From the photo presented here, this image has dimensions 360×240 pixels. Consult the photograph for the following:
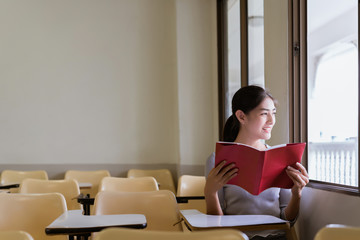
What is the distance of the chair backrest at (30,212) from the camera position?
2615 millimetres

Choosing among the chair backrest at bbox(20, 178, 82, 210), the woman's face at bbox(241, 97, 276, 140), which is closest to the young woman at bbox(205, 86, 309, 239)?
the woman's face at bbox(241, 97, 276, 140)

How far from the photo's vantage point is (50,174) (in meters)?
6.20

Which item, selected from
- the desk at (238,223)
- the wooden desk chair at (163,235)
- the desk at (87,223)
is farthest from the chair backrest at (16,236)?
the desk at (238,223)

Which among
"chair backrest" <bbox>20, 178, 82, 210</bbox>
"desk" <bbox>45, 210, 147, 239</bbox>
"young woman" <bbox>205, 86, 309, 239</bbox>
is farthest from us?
"chair backrest" <bbox>20, 178, 82, 210</bbox>

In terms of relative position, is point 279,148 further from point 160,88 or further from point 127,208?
point 160,88

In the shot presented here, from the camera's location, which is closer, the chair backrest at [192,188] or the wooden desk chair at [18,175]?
the chair backrest at [192,188]

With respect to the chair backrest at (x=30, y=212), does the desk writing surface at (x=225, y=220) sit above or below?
above

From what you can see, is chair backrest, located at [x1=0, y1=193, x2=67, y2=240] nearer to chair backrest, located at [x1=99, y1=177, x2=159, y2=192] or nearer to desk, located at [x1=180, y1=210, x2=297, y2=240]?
desk, located at [x1=180, y1=210, x2=297, y2=240]

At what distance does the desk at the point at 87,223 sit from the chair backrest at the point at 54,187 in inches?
68.6

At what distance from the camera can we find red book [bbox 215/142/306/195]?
205 cm

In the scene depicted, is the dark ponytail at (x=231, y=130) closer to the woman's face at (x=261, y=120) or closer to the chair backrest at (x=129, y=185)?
the woman's face at (x=261, y=120)

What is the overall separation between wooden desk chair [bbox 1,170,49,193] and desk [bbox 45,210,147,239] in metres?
3.56

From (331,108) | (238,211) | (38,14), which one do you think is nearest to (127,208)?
(238,211)

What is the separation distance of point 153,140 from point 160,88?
0.77 m
